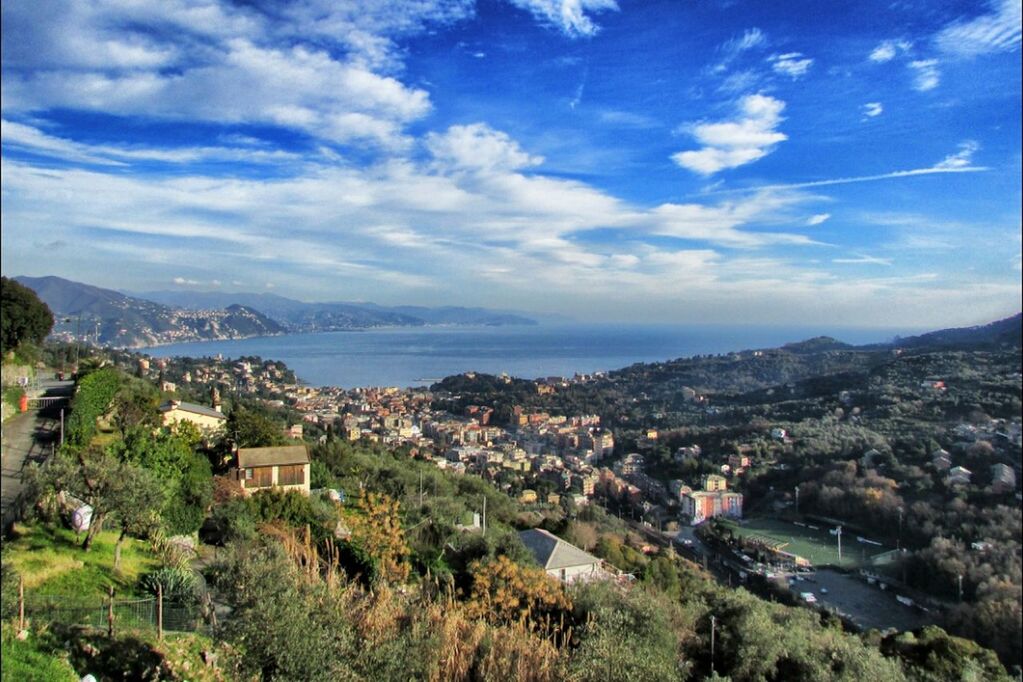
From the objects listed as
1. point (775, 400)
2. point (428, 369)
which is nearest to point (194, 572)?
point (775, 400)

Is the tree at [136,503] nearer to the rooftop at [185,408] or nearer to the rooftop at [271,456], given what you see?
the rooftop at [271,456]

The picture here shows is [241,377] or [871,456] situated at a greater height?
[241,377]

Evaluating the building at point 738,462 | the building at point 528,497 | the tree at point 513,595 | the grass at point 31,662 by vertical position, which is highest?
the grass at point 31,662

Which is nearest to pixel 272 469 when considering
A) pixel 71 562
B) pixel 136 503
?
pixel 136 503

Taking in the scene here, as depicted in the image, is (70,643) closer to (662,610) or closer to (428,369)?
(662,610)

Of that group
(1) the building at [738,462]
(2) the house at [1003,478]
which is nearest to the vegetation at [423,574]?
(2) the house at [1003,478]
